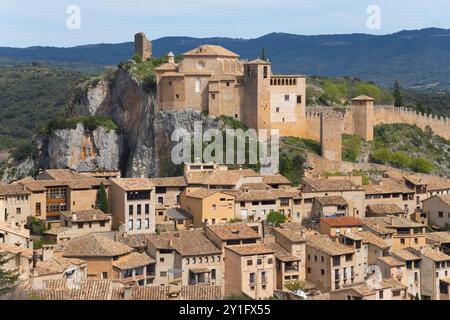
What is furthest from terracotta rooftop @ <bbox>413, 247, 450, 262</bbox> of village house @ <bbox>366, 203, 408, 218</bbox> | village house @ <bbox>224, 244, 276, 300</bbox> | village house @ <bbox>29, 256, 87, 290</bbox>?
village house @ <bbox>29, 256, 87, 290</bbox>

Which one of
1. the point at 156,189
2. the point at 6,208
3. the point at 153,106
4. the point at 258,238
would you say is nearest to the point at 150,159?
the point at 153,106

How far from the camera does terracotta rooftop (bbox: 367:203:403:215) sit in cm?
5003

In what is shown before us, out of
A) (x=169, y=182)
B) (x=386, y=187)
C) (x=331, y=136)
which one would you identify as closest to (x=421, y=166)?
(x=331, y=136)

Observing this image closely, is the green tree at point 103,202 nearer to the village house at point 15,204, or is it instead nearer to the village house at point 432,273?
the village house at point 15,204

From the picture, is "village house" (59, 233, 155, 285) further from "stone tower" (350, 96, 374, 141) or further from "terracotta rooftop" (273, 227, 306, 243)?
"stone tower" (350, 96, 374, 141)

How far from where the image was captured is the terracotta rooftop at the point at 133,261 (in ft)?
124

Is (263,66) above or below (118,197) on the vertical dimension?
above

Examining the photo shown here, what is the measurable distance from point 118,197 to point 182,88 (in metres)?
14.7

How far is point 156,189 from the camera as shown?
160 feet

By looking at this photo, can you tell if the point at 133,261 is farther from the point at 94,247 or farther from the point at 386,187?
the point at 386,187

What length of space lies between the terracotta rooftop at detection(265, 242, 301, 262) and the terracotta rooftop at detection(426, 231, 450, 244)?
8.62m

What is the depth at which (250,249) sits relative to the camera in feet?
130

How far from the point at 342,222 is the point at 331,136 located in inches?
523
